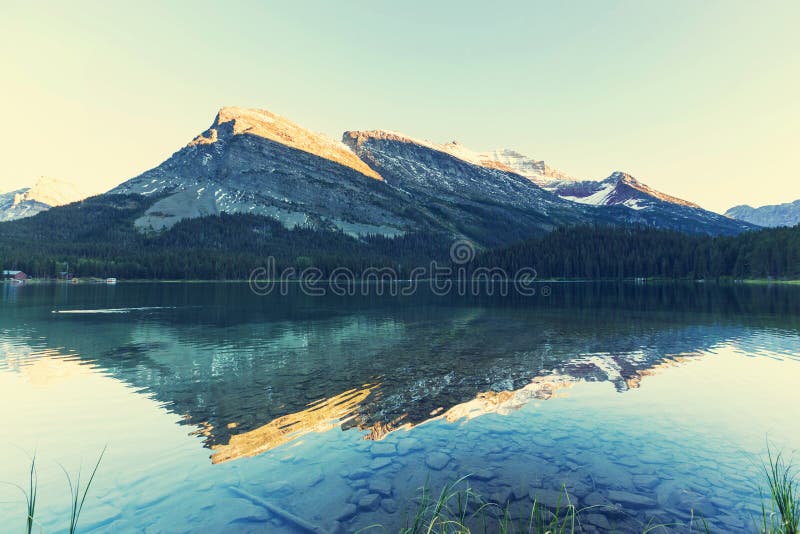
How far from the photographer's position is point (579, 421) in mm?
22562

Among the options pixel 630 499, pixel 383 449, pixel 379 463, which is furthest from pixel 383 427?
pixel 630 499

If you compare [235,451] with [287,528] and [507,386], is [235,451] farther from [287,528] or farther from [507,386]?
[507,386]

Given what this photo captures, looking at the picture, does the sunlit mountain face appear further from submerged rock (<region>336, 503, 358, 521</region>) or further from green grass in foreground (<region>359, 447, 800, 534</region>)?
green grass in foreground (<region>359, 447, 800, 534</region>)

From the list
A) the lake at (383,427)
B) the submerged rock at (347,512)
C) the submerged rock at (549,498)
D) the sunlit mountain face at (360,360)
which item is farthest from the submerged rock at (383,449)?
the submerged rock at (549,498)

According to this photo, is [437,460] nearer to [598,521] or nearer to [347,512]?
[347,512]

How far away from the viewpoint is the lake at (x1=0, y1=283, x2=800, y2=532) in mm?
14328

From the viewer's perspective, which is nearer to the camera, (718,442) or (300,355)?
(718,442)

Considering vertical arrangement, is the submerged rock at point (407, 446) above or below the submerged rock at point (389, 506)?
below

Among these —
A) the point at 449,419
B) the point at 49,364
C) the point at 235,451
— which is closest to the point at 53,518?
the point at 235,451

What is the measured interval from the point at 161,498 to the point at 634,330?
57.5 meters

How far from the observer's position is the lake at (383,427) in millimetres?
14328

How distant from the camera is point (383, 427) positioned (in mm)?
21844

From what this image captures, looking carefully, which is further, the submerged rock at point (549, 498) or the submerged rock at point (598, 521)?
the submerged rock at point (549, 498)

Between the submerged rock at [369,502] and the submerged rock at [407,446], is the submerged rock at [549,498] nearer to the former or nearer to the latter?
the submerged rock at [369,502]
